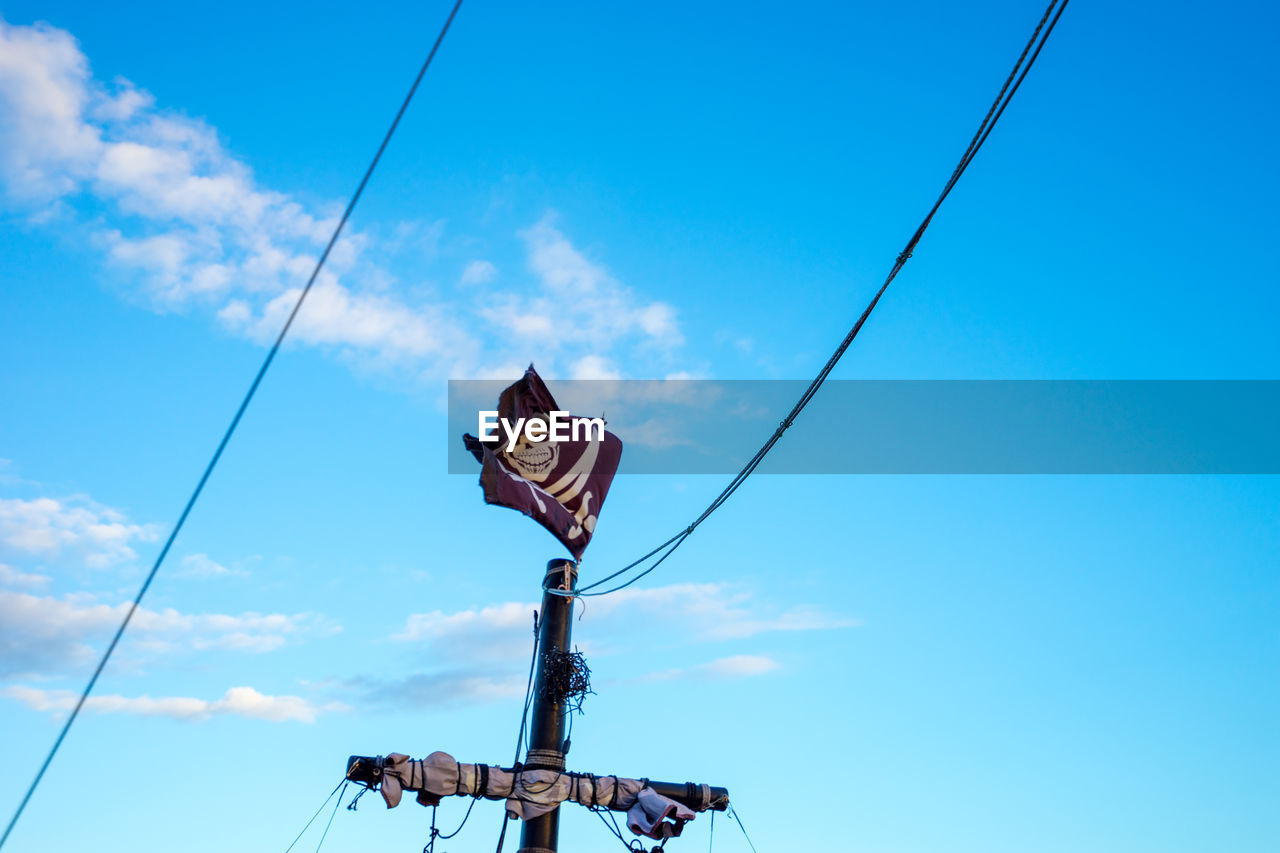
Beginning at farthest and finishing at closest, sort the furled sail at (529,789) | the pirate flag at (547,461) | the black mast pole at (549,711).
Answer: the pirate flag at (547,461), the black mast pole at (549,711), the furled sail at (529,789)

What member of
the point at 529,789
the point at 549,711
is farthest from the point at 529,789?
the point at 549,711

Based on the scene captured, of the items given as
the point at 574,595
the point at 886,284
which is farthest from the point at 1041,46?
the point at 574,595

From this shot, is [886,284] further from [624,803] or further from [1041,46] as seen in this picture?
[624,803]

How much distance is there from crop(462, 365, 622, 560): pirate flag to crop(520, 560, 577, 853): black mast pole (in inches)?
22.9

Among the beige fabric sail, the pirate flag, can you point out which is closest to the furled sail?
the beige fabric sail

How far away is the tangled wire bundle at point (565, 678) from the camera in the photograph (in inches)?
492

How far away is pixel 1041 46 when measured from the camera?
22.4ft

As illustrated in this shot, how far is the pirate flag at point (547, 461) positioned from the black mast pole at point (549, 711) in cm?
58

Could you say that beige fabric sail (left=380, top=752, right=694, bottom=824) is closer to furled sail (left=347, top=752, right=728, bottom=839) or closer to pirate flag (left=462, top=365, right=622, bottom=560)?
furled sail (left=347, top=752, right=728, bottom=839)

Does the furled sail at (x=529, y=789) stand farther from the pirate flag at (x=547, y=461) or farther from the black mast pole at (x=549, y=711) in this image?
the pirate flag at (x=547, y=461)

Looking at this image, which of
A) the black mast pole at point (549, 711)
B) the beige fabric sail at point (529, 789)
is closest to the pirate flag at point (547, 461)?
the black mast pole at point (549, 711)

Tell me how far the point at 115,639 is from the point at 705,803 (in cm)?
830

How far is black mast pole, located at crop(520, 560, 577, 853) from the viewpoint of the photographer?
39.3 feet

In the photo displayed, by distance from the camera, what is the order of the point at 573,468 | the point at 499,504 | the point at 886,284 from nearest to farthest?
the point at 886,284, the point at 499,504, the point at 573,468
